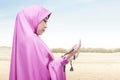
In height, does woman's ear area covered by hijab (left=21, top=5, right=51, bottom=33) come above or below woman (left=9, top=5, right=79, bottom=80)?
above

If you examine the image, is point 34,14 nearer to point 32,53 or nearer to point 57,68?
point 32,53

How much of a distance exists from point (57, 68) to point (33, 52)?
0.37 meters

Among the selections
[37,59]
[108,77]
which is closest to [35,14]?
[37,59]

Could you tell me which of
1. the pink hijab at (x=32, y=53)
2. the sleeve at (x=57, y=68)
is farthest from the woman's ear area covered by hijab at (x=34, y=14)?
the sleeve at (x=57, y=68)

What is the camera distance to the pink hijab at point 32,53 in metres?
5.50

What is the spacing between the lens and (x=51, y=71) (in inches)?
217

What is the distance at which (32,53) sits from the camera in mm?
5508

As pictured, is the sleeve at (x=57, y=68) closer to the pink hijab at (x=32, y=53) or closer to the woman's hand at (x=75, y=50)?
the pink hijab at (x=32, y=53)

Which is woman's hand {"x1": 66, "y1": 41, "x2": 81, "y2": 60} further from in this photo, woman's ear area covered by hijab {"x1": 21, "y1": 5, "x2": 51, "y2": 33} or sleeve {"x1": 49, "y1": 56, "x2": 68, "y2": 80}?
woman's ear area covered by hijab {"x1": 21, "y1": 5, "x2": 51, "y2": 33}

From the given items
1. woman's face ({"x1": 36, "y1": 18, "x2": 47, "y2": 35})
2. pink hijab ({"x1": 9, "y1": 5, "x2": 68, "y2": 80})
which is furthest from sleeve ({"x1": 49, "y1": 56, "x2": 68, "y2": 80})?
woman's face ({"x1": 36, "y1": 18, "x2": 47, "y2": 35})

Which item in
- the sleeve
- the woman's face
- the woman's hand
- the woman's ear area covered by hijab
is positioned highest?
the woman's ear area covered by hijab

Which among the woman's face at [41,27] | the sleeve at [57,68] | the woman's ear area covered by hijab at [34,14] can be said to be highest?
the woman's ear area covered by hijab at [34,14]

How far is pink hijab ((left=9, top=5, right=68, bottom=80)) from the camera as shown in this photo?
5.50 meters

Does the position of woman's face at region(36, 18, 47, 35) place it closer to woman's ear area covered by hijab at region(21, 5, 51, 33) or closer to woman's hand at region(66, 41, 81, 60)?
woman's ear area covered by hijab at region(21, 5, 51, 33)
